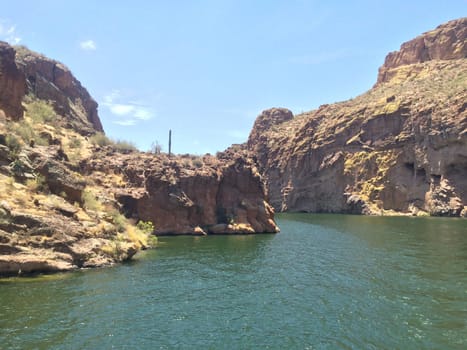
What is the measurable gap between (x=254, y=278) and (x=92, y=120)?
7019cm

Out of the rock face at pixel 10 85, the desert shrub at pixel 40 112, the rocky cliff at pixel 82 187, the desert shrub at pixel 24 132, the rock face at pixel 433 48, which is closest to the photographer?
the rocky cliff at pixel 82 187

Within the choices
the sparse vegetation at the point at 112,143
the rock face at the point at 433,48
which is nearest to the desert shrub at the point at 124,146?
the sparse vegetation at the point at 112,143

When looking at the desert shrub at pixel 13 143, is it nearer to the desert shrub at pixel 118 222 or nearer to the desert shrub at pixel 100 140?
the desert shrub at pixel 118 222

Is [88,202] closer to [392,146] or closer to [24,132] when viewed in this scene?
[24,132]

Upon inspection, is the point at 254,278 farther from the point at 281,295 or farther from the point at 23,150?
the point at 23,150

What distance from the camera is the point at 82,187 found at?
36.5 meters

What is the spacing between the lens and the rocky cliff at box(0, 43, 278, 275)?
28.2m

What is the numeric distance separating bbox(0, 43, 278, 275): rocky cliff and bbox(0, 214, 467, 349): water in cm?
294

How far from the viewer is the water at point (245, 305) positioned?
55.7 feet

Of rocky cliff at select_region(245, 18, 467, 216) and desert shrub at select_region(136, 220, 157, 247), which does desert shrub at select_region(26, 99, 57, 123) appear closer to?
desert shrub at select_region(136, 220, 157, 247)

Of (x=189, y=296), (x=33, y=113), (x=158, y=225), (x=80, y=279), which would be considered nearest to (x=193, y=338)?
(x=189, y=296)

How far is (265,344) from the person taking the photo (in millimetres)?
16797

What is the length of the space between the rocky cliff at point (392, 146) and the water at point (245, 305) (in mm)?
75680

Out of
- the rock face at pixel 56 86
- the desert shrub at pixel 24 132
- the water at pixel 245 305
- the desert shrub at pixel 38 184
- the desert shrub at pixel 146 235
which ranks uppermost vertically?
the rock face at pixel 56 86
